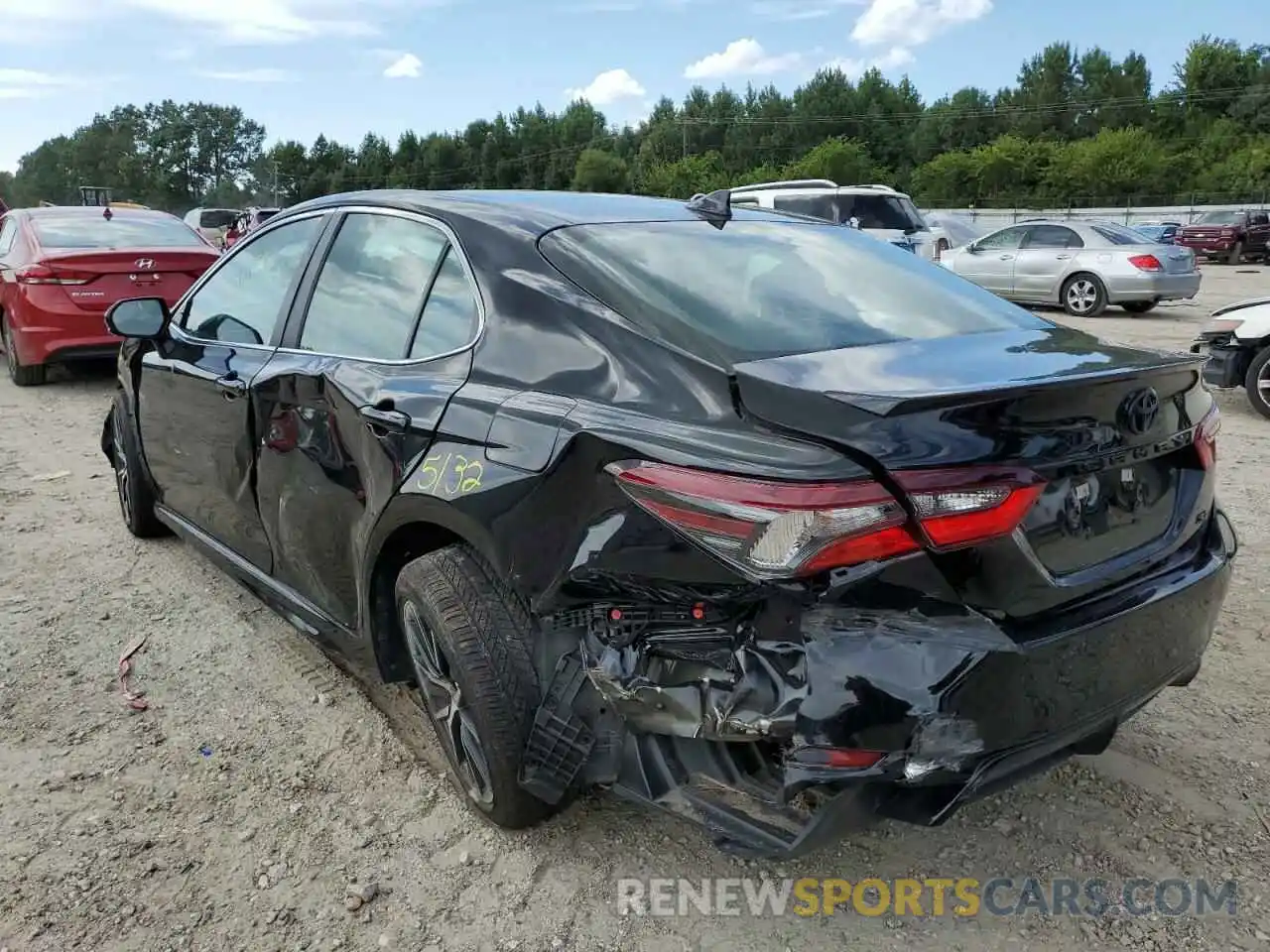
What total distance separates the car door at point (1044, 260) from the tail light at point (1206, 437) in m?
13.8

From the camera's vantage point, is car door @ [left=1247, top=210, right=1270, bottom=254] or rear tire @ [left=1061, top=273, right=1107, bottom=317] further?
car door @ [left=1247, top=210, right=1270, bottom=254]

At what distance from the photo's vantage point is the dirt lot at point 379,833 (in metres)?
2.31

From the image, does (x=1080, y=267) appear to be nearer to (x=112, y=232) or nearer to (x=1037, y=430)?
(x=112, y=232)

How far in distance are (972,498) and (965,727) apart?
438 millimetres

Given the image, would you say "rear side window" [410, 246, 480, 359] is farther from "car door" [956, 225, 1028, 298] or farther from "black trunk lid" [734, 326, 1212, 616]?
"car door" [956, 225, 1028, 298]

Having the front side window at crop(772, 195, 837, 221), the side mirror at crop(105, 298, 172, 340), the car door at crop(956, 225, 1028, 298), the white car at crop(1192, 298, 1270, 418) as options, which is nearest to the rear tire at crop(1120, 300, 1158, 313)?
the car door at crop(956, 225, 1028, 298)

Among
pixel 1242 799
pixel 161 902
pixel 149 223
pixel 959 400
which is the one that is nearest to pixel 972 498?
pixel 959 400

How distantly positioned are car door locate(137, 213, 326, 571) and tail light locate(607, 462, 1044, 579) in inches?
80.5

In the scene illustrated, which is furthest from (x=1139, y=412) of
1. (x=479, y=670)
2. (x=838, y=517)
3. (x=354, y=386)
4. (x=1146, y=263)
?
(x=1146, y=263)

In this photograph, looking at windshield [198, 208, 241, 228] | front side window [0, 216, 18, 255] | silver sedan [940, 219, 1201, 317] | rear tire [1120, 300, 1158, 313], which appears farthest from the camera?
windshield [198, 208, 241, 228]

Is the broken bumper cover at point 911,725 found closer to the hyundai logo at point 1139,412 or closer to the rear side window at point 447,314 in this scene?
the hyundai logo at point 1139,412

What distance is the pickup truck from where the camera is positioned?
28.1 metres

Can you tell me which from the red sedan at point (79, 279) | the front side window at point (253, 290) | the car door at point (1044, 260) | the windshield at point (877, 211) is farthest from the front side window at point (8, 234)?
the car door at point (1044, 260)

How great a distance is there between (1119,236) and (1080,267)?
82cm
